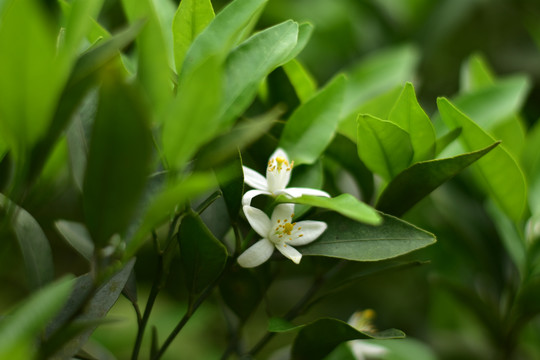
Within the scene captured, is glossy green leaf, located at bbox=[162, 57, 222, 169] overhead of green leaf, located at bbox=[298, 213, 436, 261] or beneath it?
overhead

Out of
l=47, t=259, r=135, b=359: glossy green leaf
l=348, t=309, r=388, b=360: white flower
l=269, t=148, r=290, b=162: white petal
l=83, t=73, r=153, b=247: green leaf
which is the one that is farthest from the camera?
l=348, t=309, r=388, b=360: white flower

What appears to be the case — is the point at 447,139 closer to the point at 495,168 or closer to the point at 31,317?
the point at 495,168

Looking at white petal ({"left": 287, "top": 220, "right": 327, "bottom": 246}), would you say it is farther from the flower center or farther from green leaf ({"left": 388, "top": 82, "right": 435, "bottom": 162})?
green leaf ({"left": 388, "top": 82, "right": 435, "bottom": 162})

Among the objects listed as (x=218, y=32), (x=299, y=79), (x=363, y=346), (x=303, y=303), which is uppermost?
(x=218, y=32)

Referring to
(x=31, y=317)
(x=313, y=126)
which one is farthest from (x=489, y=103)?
(x=31, y=317)

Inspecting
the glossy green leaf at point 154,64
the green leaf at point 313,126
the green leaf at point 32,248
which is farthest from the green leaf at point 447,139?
the green leaf at point 32,248

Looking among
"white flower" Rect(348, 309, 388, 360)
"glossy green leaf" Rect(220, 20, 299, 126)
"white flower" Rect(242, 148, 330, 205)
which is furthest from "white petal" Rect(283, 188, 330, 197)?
"white flower" Rect(348, 309, 388, 360)
